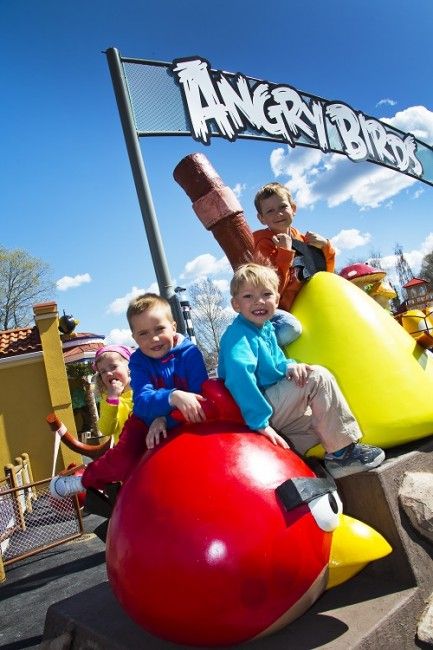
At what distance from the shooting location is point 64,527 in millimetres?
6504

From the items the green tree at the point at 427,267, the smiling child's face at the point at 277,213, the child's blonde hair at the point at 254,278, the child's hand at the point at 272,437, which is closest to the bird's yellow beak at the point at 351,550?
the child's hand at the point at 272,437

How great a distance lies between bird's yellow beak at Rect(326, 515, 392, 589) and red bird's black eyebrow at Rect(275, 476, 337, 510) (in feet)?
0.75

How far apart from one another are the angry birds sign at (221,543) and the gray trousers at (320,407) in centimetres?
26

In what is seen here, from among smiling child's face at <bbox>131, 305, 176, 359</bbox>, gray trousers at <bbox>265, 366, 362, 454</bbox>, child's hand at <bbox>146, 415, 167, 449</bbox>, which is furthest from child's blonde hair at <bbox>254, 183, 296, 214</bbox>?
child's hand at <bbox>146, 415, 167, 449</bbox>

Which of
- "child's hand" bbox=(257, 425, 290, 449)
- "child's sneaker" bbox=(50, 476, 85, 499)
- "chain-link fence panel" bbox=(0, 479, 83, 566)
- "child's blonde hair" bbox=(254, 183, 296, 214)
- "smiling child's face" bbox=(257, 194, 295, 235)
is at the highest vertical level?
"child's blonde hair" bbox=(254, 183, 296, 214)

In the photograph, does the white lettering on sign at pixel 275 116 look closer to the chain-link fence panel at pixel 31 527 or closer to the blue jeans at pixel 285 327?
the blue jeans at pixel 285 327

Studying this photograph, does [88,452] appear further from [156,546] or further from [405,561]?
[405,561]

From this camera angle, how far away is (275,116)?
21.4 ft

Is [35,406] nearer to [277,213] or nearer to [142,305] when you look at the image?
[277,213]

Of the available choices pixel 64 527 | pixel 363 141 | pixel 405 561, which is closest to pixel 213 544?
pixel 405 561

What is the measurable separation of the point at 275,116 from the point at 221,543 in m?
6.26

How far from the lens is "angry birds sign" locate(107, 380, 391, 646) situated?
4.57ft

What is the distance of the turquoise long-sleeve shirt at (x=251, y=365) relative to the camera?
5.62 feet

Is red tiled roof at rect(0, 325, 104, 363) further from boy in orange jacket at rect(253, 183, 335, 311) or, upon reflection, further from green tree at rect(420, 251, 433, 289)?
green tree at rect(420, 251, 433, 289)
